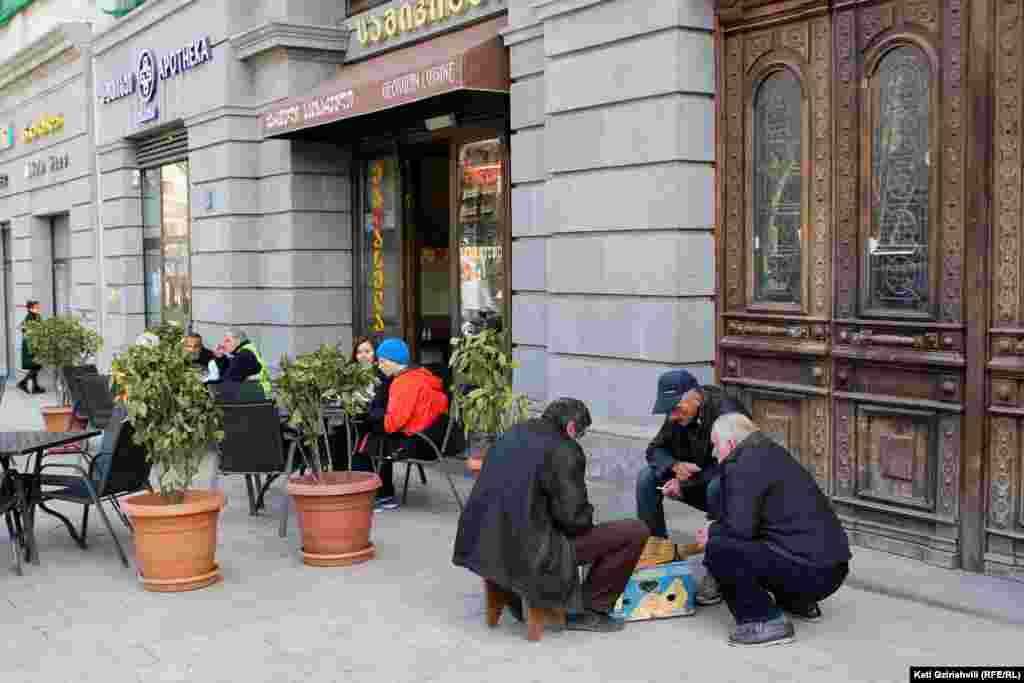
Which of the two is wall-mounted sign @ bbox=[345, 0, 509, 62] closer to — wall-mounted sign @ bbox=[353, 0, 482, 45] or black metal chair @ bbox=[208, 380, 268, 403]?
wall-mounted sign @ bbox=[353, 0, 482, 45]

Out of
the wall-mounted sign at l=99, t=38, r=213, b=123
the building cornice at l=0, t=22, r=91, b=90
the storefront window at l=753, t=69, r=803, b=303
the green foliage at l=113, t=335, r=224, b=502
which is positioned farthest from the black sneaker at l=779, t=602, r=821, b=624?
the building cornice at l=0, t=22, r=91, b=90

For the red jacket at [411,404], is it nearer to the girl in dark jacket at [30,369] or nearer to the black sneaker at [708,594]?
the black sneaker at [708,594]

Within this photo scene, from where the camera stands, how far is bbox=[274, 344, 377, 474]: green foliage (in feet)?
24.9

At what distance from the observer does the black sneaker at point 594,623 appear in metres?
6.01

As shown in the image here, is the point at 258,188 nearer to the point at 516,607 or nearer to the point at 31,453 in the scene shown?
the point at 31,453

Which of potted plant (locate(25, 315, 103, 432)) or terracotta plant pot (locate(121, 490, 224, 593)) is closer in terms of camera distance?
terracotta plant pot (locate(121, 490, 224, 593))

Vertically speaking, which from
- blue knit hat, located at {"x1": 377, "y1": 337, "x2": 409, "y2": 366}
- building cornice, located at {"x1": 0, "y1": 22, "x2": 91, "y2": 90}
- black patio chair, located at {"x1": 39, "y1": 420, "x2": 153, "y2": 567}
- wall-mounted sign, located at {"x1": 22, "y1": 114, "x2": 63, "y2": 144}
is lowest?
black patio chair, located at {"x1": 39, "y1": 420, "x2": 153, "y2": 567}

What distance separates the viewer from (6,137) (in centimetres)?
2542

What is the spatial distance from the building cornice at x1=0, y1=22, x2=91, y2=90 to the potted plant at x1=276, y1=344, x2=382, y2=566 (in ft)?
44.8

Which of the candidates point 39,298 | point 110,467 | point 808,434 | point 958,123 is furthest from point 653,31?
point 39,298

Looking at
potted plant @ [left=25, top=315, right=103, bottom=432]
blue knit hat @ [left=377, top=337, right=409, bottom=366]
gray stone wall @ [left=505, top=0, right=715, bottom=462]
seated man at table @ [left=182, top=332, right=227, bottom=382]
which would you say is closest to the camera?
gray stone wall @ [left=505, top=0, right=715, bottom=462]

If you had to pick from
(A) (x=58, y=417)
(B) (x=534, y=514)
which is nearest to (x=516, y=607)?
(B) (x=534, y=514)

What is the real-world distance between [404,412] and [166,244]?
1043 cm

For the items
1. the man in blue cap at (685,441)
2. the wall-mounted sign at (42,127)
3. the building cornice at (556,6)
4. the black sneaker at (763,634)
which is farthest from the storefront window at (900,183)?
the wall-mounted sign at (42,127)
